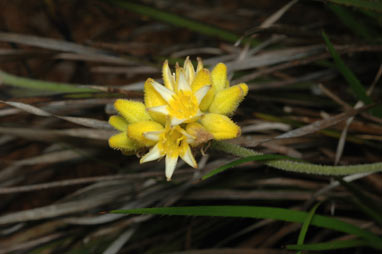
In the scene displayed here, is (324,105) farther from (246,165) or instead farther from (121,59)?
(121,59)

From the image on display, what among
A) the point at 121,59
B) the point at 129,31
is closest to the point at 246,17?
the point at 129,31

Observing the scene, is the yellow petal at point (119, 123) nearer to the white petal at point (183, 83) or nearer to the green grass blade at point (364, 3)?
the white petal at point (183, 83)

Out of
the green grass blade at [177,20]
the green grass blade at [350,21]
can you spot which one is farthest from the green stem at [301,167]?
the green grass blade at [177,20]

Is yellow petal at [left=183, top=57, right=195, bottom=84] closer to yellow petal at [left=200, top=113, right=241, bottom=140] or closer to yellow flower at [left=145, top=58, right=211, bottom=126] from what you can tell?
yellow flower at [left=145, top=58, right=211, bottom=126]

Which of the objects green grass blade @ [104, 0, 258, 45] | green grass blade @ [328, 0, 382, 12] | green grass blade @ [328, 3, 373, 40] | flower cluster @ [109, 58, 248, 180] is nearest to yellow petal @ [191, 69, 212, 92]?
→ flower cluster @ [109, 58, 248, 180]

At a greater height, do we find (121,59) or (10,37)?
(10,37)

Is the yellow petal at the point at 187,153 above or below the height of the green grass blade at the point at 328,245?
above

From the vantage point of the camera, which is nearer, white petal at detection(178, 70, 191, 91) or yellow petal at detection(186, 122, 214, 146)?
yellow petal at detection(186, 122, 214, 146)
